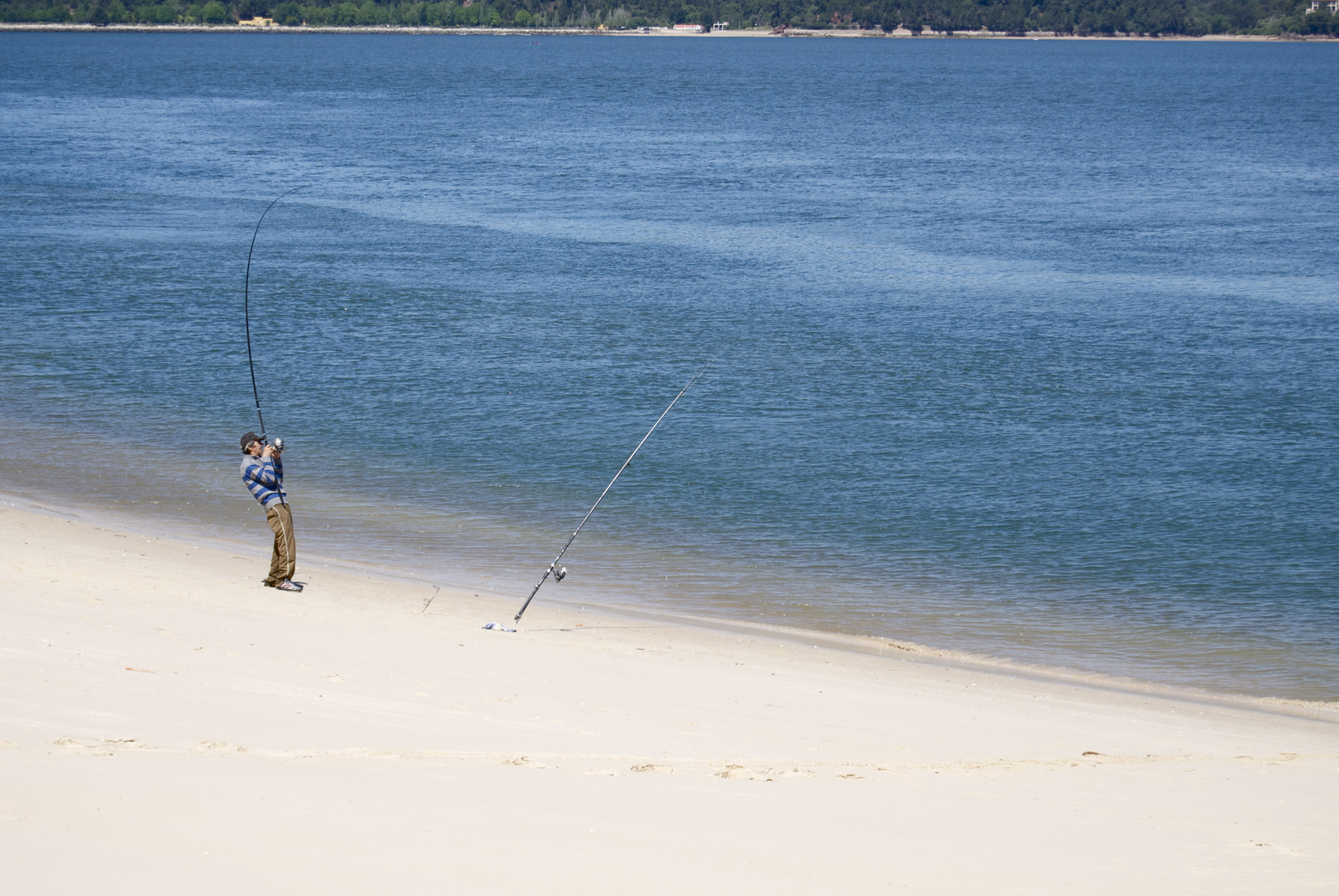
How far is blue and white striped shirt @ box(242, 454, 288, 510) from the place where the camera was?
8.60 m

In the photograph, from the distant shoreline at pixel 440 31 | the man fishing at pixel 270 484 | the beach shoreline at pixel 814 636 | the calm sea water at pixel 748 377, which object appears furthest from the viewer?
the distant shoreline at pixel 440 31

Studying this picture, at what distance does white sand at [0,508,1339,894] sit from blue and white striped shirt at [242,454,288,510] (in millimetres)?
699

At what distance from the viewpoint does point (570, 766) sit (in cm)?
582

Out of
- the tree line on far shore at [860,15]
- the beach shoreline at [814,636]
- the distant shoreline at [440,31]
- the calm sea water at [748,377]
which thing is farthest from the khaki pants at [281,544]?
the tree line on far shore at [860,15]

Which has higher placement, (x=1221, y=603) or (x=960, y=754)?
(x=960, y=754)

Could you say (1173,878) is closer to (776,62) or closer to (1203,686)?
(1203,686)

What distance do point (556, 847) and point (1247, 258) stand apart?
2418cm

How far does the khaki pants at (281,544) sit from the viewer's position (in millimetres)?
8648

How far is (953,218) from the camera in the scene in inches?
1190

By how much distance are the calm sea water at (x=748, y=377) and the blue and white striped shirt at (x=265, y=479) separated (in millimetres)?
2198

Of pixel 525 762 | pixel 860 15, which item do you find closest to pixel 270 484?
Result: pixel 525 762

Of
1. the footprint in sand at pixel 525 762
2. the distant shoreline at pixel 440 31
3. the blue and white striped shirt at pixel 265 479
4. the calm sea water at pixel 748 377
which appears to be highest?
the distant shoreline at pixel 440 31

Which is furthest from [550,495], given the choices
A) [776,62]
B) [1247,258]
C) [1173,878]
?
[776,62]

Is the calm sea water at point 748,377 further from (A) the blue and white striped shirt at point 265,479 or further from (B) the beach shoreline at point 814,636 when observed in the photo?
(A) the blue and white striped shirt at point 265,479
